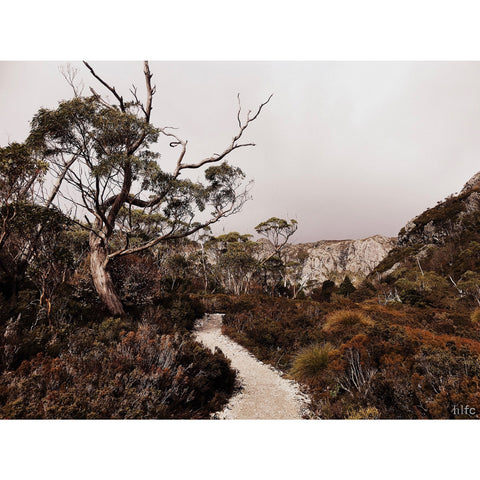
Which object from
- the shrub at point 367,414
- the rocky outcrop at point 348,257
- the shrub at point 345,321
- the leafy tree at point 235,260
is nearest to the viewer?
the shrub at point 367,414

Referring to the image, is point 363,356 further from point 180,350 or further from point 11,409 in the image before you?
point 11,409

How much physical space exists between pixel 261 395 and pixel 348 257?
140 m

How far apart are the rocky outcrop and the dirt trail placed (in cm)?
11360

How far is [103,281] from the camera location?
296 inches

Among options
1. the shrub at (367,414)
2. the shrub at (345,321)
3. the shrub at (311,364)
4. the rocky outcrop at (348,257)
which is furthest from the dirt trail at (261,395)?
the rocky outcrop at (348,257)

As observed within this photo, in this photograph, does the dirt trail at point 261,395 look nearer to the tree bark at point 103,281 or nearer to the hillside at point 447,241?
the tree bark at point 103,281

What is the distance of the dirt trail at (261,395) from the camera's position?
402cm

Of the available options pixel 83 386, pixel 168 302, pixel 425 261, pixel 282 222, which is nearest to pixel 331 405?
pixel 83 386

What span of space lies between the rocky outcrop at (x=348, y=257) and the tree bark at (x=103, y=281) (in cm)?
11347

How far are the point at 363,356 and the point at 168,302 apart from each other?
778 cm

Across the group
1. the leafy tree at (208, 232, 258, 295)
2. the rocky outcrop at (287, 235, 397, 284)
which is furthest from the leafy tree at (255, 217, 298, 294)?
the rocky outcrop at (287, 235, 397, 284)

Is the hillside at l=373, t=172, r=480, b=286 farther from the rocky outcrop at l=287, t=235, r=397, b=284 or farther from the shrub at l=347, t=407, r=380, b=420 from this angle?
the rocky outcrop at l=287, t=235, r=397, b=284

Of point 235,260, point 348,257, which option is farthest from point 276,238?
point 348,257

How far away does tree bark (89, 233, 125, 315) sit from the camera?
24.5 feet
